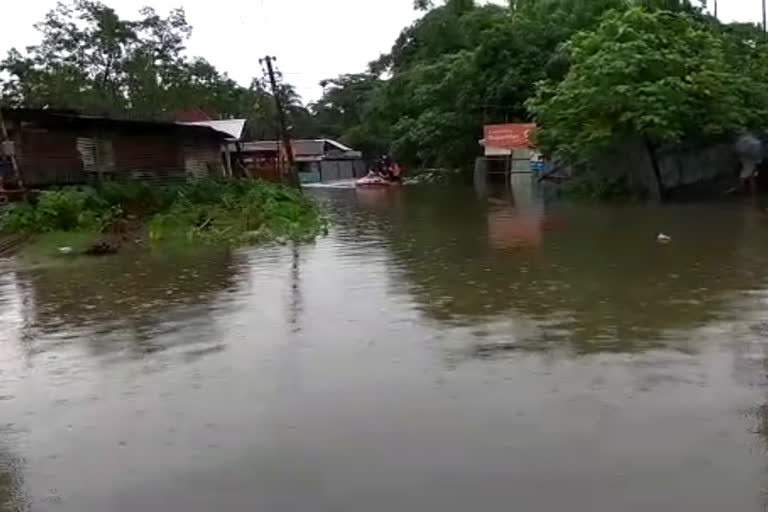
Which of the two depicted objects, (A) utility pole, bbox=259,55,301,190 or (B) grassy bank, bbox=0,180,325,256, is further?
(A) utility pole, bbox=259,55,301,190

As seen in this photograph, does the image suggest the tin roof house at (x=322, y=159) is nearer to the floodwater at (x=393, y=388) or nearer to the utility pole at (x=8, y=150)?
the utility pole at (x=8, y=150)

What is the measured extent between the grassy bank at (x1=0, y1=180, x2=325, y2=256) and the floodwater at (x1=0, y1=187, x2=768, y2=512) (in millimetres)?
5042

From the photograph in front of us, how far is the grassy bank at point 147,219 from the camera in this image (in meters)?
18.2

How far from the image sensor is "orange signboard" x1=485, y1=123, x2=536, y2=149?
44.9m

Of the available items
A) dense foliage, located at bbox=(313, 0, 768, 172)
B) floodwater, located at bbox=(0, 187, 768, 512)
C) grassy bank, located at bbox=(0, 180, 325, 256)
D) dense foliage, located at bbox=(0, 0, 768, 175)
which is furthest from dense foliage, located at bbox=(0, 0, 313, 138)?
floodwater, located at bbox=(0, 187, 768, 512)

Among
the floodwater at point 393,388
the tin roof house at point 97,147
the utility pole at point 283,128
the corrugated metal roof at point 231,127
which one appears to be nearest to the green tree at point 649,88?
the utility pole at point 283,128

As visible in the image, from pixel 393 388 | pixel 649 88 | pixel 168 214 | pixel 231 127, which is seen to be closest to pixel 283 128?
pixel 231 127

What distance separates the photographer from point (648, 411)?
562 centimetres

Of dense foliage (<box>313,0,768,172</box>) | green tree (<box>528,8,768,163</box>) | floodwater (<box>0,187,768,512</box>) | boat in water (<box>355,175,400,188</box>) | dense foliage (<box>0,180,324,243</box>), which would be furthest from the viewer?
boat in water (<box>355,175,400,188</box>)

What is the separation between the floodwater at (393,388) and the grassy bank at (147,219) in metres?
5.04

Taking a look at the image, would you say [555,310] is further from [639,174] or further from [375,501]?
[639,174]

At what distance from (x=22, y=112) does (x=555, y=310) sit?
19.1 meters

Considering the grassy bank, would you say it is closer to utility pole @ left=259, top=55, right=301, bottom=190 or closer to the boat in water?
utility pole @ left=259, top=55, right=301, bottom=190

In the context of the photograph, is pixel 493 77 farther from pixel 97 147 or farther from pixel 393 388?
pixel 393 388
